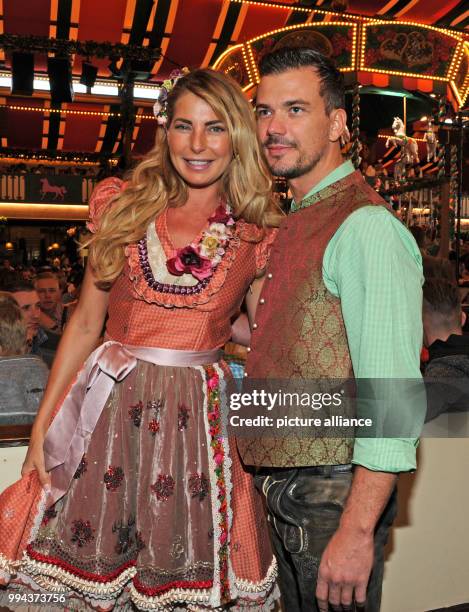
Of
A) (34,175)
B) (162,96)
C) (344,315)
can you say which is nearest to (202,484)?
(344,315)

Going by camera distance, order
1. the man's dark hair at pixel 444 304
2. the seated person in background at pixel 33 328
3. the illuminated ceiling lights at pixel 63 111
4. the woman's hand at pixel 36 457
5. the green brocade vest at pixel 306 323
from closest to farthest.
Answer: the green brocade vest at pixel 306 323
the woman's hand at pixel 36 457
the man's dark hair at pixel 444 304
the seated person in background at pixel 33 328
the illuminated ceiling lights at pixel 63 111

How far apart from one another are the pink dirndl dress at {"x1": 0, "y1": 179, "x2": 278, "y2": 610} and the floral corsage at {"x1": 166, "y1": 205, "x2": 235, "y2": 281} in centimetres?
3

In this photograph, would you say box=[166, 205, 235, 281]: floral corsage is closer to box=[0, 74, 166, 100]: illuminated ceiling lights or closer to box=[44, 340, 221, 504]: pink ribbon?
box=[44, 340, 221, 504]: pink ribbon

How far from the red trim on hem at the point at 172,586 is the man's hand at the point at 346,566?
1.28 feet

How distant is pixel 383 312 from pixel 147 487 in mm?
662

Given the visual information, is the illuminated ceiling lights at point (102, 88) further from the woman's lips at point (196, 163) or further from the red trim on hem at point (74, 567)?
the red trim on hem at point (74, 567)

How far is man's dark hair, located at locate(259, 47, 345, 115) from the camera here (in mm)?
1506

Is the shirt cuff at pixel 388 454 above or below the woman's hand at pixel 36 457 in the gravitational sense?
above

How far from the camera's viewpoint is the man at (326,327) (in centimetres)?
127

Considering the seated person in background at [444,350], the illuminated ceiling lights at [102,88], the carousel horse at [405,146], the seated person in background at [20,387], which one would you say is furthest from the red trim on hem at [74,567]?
the illuminated ceiling lights at [102,88]

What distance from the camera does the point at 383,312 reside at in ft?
4.17

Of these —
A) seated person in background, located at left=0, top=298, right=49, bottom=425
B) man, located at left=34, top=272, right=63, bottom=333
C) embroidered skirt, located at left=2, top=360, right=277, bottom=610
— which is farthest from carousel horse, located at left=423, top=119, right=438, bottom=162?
embroidered skirt, located at left=2, top=360, right=277, bottom=610

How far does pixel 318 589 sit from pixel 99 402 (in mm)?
622

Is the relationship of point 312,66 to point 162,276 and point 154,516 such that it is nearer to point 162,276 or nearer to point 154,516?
point 162,276
